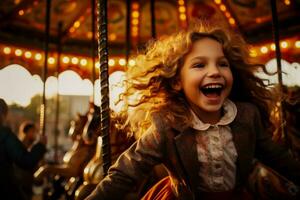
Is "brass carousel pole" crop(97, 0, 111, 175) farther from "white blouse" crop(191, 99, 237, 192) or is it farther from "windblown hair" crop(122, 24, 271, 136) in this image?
"white blouse" crop(191, 99, 237, 192)

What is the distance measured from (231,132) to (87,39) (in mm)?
5237

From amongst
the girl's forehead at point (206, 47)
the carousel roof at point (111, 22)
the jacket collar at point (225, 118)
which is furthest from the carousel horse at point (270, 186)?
the carousel roof at point (111, 22)

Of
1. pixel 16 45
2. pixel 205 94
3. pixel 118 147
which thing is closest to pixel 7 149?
pixel 118 147

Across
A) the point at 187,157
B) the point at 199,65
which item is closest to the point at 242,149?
the point at 187,157

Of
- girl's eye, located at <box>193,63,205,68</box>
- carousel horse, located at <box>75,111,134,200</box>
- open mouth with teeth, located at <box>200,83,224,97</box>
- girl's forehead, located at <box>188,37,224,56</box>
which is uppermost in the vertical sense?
girl's forehead, located at <box>188,37,224,56</box>

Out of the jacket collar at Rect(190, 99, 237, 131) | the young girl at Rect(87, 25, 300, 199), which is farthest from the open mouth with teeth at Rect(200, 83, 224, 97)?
the jacket collar at Rect(190, 99, 237, 131)

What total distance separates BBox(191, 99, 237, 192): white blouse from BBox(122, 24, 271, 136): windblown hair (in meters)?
0.10

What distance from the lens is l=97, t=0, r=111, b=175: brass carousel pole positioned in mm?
1345

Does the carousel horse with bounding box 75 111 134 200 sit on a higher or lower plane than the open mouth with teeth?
lower

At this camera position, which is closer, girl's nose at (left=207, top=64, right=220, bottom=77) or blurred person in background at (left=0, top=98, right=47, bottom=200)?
girl's nose at (left=207, top=64, right=220, bottom=77)

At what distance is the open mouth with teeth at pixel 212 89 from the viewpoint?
4.05ft

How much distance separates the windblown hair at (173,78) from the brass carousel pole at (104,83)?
13cm

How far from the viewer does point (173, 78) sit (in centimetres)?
140

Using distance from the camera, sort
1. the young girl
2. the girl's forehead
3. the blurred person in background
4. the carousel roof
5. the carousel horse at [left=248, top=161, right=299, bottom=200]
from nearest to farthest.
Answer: the carousel horse at [left=248, top=161, right=299, bottom=200]
the young girl
the girl's forehead
the blurred person in background
the carousel roof
